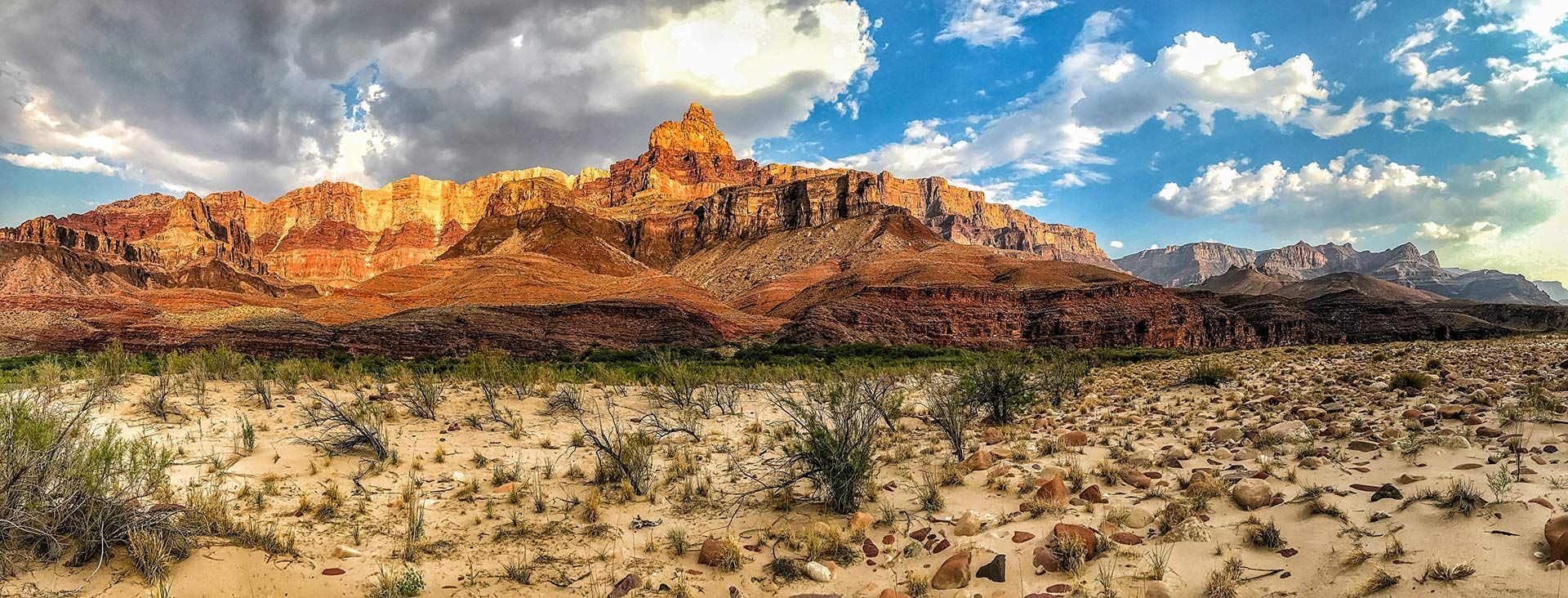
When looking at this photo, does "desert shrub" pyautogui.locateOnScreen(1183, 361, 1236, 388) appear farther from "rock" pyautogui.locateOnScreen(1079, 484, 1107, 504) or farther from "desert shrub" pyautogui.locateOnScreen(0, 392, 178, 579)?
"desert shrub" pyautogui.locateOnScreen(0, 392, 178, 579)

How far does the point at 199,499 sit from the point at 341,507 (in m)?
1.10

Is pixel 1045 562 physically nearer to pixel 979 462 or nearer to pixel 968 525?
pixel 968 525

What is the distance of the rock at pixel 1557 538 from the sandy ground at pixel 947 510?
0.28ft

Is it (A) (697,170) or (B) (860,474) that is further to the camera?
(A) (697,170)

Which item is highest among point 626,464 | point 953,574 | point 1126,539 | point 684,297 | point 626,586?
point 684,297

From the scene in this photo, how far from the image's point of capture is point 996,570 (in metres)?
4.69

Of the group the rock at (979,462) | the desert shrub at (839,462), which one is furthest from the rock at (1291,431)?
the desert shrub at (839,462)

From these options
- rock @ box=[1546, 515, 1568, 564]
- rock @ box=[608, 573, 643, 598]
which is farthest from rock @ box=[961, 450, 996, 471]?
rock @ box=[1546, 515, 1568, 564]

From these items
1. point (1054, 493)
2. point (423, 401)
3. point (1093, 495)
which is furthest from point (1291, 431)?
point (423, 401)

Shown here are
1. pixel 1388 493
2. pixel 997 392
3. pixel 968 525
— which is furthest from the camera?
pixel 997 392

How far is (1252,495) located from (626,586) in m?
5.26

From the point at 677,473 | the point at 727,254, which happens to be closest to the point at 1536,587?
the point at 677,473

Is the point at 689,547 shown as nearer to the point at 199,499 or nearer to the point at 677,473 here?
the point at 677,473

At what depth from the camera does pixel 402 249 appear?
186 meters
